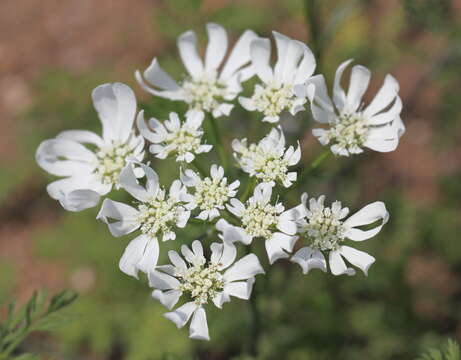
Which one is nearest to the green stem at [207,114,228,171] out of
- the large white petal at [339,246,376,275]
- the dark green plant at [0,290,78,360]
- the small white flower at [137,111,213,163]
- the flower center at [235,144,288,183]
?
the small white flower at [137,111,213,163]

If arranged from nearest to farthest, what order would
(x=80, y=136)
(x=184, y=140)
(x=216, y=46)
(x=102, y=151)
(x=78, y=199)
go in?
(x=78, y=199) < (x=184, y=140) < (x=102, y=151) < (x=80, y=136) < (x=216, y=46)

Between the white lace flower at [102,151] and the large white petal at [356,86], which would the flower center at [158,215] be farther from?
the large white petal at [356,86]

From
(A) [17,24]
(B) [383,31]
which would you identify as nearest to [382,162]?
(B) [383,31]

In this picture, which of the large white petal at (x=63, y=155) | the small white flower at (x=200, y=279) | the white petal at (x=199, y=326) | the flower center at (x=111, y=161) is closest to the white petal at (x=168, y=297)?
the small white flower at (x=200, y=279)

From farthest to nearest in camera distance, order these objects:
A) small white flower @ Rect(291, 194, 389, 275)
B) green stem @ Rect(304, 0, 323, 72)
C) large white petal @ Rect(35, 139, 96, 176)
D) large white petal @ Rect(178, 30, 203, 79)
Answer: green stem @ Rect(304, 0, 323, 72) → large white petal @ Rect(178, 30, 203, 79) → large white petal @ Rect(35, 139, 96, 176) → small white flower @ Rect(291, 194, 389, 275)

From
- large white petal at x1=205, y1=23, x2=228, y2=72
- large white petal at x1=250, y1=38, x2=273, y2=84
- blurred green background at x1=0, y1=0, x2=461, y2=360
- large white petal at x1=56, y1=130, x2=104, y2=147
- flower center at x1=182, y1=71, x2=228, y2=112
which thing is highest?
large white petal at x1=205, y1=23, x2=228, y2=72

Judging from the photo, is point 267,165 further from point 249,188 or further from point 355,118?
point 355,118

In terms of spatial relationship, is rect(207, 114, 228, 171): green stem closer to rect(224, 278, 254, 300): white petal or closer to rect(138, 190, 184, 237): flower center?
rect(138, 190, 184, 237): flower center

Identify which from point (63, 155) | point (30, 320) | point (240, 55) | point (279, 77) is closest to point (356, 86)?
point (279, 77)
